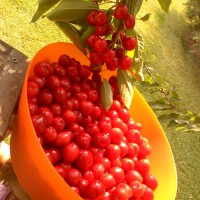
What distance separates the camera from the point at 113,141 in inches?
51.1

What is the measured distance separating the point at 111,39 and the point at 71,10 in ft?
0.60

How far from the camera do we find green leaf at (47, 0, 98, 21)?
45.8 inches

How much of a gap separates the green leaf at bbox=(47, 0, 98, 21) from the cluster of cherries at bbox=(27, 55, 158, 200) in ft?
0.54

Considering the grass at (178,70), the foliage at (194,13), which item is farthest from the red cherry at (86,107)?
the foliage at (194,13)

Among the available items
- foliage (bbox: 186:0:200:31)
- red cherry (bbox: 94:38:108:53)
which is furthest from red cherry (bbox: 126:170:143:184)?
foliage (bbox: 186:0:200:31)

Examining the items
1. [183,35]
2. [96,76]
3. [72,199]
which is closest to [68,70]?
[96,76]

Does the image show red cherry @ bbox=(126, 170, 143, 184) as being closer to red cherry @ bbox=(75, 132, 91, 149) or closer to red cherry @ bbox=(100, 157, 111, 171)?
red cherry @ bbox=(100, 157, 111, 171)

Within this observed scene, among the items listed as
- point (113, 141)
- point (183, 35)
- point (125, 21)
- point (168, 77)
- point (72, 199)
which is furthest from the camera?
point (183, 35)

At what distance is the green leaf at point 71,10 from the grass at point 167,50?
0.67 m

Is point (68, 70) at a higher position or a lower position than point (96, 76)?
higher

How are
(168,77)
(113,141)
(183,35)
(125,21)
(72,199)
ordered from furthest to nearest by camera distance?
(183,35)
(168,77)
(113,141)
(125,21)
(72,199)

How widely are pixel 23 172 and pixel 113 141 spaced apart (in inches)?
14.8

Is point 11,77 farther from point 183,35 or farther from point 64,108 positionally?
point 183,35

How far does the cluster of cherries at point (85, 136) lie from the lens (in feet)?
3.71
